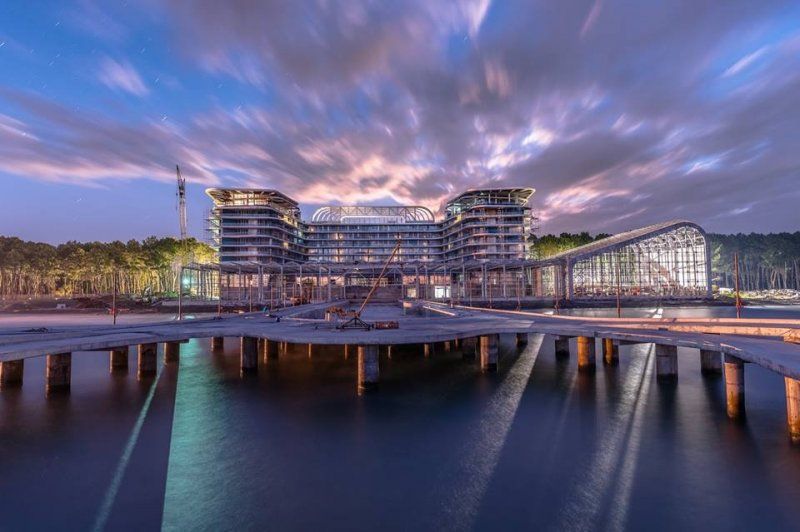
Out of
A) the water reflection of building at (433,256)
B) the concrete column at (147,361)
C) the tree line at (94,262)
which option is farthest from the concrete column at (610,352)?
the tree line at (94,262)

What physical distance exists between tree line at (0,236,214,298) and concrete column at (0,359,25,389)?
111 m

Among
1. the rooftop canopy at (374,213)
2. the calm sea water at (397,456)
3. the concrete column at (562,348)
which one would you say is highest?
the rooftop canopy at (374,213)

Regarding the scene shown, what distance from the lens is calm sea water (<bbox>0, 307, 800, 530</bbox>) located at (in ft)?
46.0

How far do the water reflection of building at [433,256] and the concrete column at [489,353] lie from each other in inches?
1939

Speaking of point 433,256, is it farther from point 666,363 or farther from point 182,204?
point 666,363

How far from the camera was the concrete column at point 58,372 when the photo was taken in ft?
91.8

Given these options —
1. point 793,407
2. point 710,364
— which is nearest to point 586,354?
point 710,364

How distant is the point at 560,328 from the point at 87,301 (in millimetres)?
125431

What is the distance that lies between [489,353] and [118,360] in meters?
33.2

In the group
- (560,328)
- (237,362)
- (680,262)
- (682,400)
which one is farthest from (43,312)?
(680,262)

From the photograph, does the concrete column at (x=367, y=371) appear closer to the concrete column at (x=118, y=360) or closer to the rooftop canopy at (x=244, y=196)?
the concrete column at (x=118, y=360)

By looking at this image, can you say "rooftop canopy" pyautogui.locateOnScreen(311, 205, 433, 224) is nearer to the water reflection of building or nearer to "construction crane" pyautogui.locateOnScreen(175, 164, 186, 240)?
the water reflection of building

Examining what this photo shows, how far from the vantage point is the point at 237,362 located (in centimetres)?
3931

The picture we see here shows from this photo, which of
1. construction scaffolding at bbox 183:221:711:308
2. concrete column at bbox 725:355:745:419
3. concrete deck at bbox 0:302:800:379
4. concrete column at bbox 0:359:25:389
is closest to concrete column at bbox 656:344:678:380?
concrete deck at bbox 0:302:800:379
